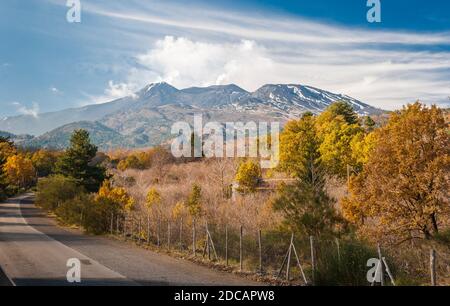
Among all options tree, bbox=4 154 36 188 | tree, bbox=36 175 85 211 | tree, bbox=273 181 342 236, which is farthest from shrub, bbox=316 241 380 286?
tree, bbox=4 154 36 188

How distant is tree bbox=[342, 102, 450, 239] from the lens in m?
24.8

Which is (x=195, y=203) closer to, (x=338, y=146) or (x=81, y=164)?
(x=81, y=164)

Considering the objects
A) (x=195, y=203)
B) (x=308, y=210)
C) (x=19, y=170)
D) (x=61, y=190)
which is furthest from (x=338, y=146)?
(x=19, y=170)

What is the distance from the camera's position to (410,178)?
84.2 feet

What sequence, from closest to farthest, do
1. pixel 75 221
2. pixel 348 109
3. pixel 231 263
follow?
1. pixel 231 263
2. pixel 75 221
3. pixel 348 109

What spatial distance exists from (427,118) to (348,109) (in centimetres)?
5577

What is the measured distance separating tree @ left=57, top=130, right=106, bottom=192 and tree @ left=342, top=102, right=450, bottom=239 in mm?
33577

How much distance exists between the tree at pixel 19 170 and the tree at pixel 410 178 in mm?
84333

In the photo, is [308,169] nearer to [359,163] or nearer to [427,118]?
[427,118]

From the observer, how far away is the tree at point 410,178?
24797mm

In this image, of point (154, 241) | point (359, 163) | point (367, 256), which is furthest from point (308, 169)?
point (359, 163)

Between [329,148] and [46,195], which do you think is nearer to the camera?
[46,195]

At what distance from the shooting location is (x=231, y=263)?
19.5m

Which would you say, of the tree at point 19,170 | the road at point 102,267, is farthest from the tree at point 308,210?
the tree at point 19,170
